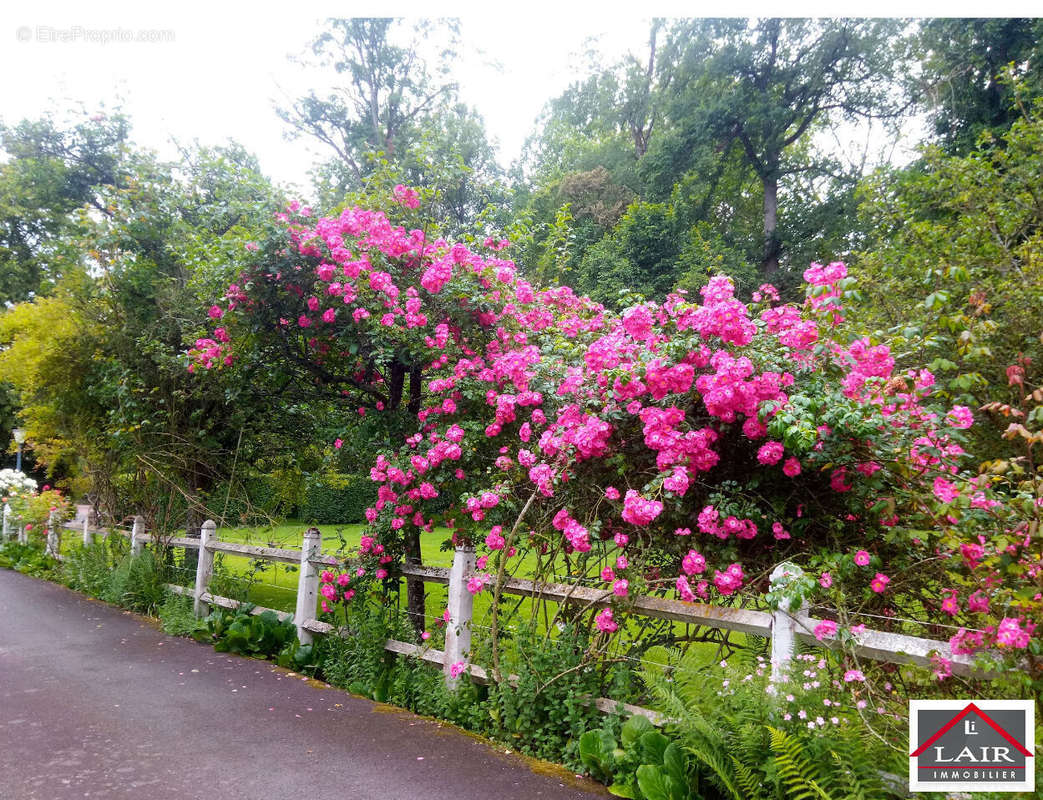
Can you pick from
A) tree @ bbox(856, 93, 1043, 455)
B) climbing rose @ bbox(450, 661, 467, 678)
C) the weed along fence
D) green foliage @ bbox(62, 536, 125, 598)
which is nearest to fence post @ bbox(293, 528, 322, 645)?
the weed along fence

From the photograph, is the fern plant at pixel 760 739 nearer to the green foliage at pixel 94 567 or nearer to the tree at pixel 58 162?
the green foliage at pixel 94 567

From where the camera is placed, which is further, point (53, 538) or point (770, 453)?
point (53, 538)

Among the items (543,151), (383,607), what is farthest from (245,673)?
(543,151)

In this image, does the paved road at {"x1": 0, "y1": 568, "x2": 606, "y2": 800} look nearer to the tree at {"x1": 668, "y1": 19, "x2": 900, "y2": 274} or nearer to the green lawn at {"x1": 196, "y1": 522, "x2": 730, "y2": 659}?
the green lawn at {"x1": 196, "y1": 522, "x2": 730, "y2": 659}

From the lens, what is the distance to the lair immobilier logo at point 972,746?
267 cm

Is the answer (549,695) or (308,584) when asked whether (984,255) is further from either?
(308,584)

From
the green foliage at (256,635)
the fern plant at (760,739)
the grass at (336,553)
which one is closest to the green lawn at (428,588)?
the grass at (336,553)

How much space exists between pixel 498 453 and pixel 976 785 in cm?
343

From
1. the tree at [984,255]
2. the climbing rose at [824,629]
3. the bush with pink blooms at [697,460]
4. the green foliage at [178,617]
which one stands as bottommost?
the green foliage at [178,617]

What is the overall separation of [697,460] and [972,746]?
5.67 feet

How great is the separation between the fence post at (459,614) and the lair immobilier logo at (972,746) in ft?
9.44

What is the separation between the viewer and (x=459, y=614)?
4.97m

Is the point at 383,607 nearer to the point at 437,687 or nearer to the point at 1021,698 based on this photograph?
the point at 437,687

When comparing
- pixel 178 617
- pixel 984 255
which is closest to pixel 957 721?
pixel 178 617
